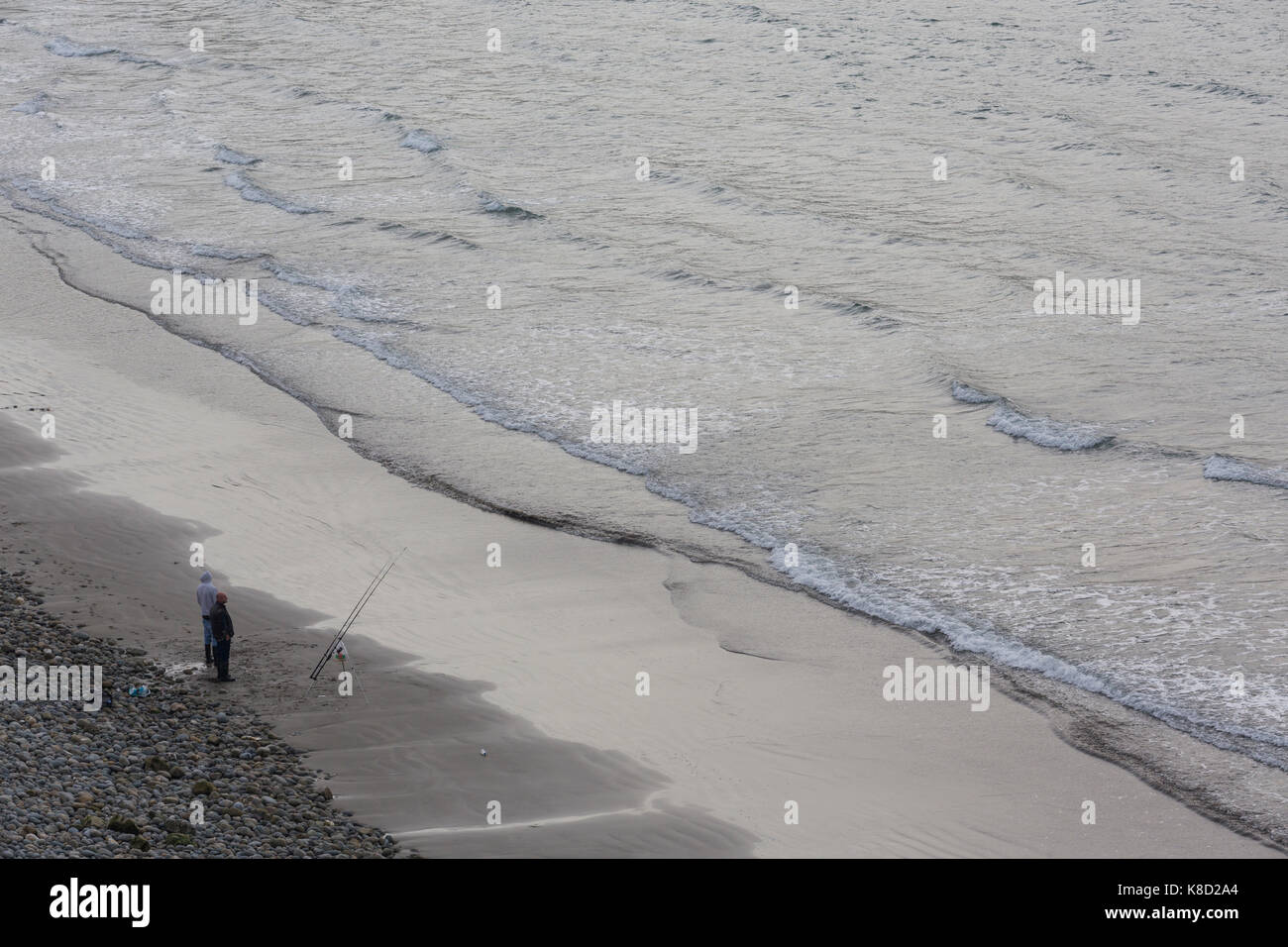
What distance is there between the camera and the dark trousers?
1208cm

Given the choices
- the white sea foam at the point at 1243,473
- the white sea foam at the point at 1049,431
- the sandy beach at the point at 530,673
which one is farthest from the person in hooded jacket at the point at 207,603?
the white sea foam at the point at 1243,473

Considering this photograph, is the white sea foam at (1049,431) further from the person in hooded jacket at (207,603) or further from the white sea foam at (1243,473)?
the person in hooded jacket at (207,603)

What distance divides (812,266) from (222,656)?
54.8ft

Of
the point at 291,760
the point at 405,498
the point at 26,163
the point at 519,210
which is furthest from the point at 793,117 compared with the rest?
the point at 291,760

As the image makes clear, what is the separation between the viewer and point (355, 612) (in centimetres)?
1380

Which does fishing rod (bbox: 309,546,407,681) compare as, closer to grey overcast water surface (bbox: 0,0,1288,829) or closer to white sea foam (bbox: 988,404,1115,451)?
grey overcast water surface (bbox: 0,0,1288,829)

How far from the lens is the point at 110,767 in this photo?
1023 centimetres

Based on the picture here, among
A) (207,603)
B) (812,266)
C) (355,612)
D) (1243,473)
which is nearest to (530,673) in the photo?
(355,612)

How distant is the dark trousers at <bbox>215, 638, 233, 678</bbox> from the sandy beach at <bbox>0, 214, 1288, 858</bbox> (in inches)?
9.5

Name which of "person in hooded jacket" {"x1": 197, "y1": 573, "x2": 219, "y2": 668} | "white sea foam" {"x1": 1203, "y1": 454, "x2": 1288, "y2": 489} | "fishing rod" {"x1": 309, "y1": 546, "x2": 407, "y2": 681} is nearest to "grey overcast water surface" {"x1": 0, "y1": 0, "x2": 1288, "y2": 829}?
"white sea foam" {"x1": 1203, "y1": 454, "x2": 1288, "y2": 489}

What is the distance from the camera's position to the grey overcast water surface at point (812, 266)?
1535 cm

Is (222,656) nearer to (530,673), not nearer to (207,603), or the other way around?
(207,603)

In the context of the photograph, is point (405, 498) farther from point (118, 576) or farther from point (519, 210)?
point (519, 210)
